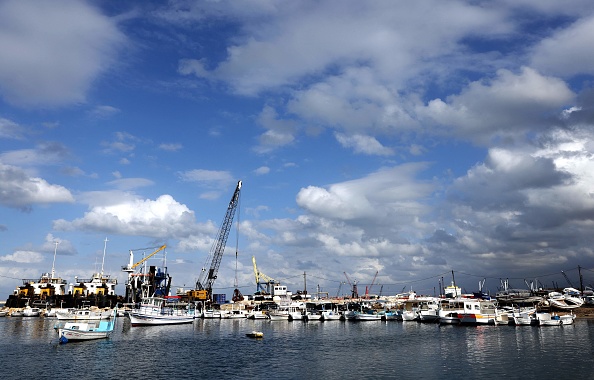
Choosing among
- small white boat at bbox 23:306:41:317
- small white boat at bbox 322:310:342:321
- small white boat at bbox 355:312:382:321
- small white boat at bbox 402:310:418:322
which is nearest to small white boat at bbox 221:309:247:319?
small white boat at bbox 322:310:342:321

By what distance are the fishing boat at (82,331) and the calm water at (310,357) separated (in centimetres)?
157

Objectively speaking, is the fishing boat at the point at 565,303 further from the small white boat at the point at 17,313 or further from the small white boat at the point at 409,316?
the small white boat at the point at 17,313

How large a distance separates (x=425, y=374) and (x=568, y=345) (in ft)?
129

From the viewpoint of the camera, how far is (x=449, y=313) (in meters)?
129

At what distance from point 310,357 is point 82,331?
151 ft

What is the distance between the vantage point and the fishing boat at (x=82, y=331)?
267 feet

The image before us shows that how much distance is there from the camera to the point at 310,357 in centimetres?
6788

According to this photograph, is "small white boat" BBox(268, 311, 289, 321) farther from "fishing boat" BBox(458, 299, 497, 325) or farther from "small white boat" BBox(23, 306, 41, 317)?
"small white boat" BBox(23, 306, 41, 317)

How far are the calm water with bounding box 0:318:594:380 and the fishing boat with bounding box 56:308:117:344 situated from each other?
5.15 ft

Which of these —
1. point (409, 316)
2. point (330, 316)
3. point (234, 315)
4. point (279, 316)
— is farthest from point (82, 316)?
point (409, 316)

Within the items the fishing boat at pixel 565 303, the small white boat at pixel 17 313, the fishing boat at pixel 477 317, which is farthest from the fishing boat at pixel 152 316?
the fishing boat at pixel 565 303

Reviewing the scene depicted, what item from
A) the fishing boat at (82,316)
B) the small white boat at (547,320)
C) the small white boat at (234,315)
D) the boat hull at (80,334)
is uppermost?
the fishing boat at (82,316)

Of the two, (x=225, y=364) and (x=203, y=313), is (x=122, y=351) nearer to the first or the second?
(x=225, y=364)

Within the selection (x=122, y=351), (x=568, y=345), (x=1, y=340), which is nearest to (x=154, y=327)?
(x=1, y=340)
